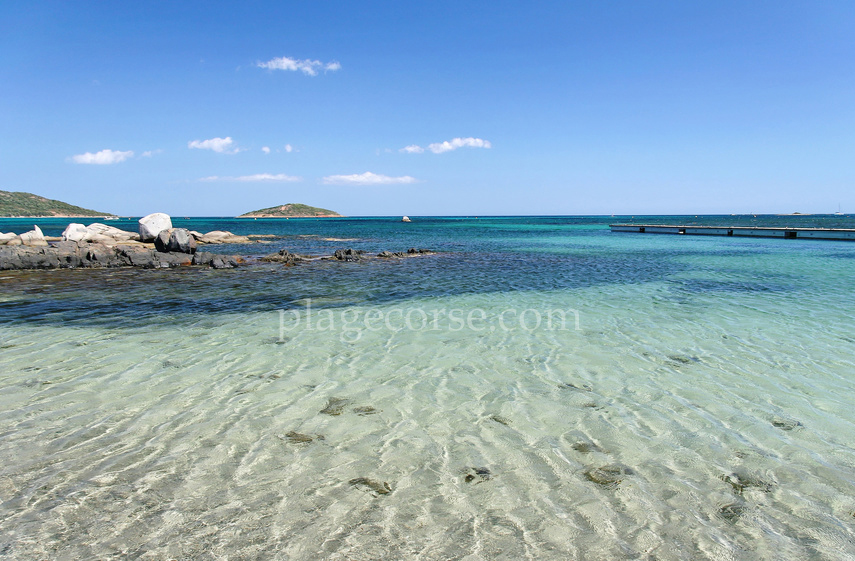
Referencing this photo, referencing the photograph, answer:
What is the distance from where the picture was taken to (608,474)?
13.8ft

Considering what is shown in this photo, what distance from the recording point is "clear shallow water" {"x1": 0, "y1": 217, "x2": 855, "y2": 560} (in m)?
3.37

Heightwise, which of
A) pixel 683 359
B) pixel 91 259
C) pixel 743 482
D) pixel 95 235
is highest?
pixel 95 235

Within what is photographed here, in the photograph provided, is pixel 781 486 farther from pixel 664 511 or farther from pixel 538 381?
pixel 538 381

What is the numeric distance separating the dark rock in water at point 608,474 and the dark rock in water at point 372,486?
1.81m

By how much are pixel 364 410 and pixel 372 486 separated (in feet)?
5.48

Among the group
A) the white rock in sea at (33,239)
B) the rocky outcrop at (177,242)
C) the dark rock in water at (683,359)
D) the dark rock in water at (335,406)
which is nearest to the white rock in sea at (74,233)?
the white rock in sea at (33,239)

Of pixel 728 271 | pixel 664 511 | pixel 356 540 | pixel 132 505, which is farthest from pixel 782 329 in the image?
pixel 728 271

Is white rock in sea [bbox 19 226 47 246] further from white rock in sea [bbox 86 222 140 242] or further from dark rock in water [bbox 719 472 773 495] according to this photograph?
dark rock in water [bbox 719 472 773 495]

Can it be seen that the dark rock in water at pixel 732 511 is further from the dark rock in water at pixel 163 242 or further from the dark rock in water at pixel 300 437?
the dark rock in water at pixel 163 242

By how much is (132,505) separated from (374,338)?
5.63 meters

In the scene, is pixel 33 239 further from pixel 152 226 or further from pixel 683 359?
pixel 683 359

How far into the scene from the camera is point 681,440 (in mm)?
4863

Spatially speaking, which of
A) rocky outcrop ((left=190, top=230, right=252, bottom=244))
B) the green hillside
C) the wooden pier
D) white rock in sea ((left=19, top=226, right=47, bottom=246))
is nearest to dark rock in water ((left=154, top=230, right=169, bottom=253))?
white rock in sea ((left=19, top=226, right=47, bottom=246))

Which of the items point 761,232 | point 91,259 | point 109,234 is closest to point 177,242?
point 91,259
